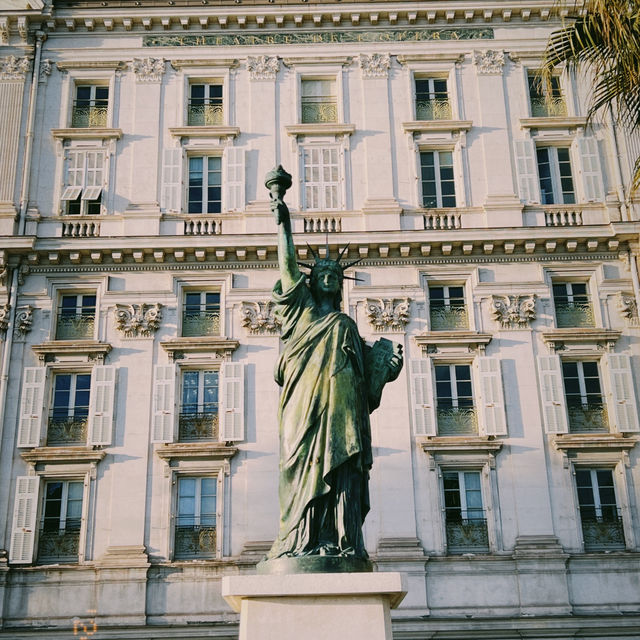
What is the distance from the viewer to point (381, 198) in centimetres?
2548

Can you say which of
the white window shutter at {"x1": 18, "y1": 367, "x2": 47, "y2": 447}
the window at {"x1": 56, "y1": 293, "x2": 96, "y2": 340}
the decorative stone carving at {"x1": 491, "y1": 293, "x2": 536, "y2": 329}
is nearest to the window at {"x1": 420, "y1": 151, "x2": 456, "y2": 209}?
the decorative stone carving at {"x1": 491, "y1": 293, "x2": 536, "y2": 329}

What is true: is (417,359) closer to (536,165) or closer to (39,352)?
(536,165)

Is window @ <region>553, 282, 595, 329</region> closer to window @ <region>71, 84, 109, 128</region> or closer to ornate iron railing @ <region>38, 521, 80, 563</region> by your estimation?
ornate iron railing @ <region>38, 521, 80, 563</region>

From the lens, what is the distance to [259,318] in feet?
79.5

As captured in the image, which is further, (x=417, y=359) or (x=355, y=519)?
(x=417, y=359)

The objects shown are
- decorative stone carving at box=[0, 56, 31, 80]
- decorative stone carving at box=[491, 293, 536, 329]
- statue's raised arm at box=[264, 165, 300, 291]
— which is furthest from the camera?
decorative stone carving at box=[0, 56, 31, 80]

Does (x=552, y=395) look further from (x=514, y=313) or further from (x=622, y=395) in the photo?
(x=514, y=313)

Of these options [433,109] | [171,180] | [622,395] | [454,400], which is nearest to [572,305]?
[622,395]

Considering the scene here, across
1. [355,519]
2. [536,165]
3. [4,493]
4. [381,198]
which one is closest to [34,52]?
[381,198]

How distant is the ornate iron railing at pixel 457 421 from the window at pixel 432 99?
27.5 feet

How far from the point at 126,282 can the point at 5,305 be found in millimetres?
3034

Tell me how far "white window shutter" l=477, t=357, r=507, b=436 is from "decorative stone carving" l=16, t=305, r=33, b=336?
11207 mm

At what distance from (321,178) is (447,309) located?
491 centimetres

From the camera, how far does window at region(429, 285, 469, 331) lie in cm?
2455
